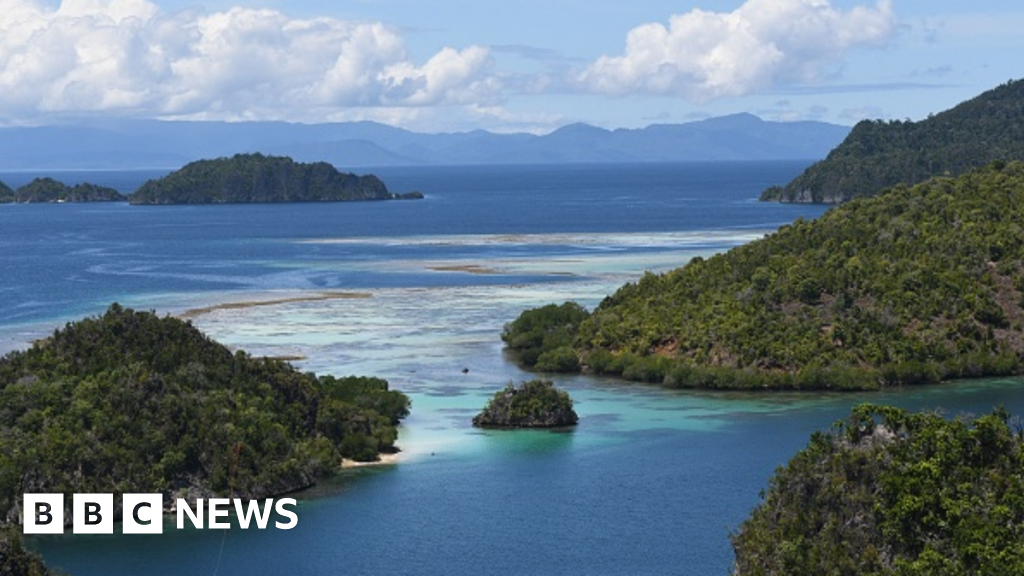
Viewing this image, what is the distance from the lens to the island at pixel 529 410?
8731cm

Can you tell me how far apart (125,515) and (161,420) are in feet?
21.5

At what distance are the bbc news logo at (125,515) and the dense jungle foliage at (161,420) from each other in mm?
953

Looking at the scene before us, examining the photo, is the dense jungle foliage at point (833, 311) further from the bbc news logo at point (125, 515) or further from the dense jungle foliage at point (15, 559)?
the dense jungle foliage at point (15, 559)

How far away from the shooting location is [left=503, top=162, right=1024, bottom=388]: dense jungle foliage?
101375mm

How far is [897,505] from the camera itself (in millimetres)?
53500

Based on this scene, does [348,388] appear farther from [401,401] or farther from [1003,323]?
[1003,323]

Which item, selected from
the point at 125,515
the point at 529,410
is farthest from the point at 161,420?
the point at 529,410

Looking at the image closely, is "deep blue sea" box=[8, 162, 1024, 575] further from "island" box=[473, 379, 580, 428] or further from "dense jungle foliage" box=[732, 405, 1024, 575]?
"dense jungle foliage" box=[732, 405, 1024, 575]

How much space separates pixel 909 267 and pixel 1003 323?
326 inches

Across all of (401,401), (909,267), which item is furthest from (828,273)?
(401,401)

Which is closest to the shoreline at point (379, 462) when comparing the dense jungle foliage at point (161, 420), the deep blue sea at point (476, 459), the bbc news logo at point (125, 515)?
the dense jungle foliage at point (161, 420)

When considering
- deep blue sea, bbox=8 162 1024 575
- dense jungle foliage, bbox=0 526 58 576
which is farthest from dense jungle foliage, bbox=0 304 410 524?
dense jungle foliage, bbox=0 526 58 576

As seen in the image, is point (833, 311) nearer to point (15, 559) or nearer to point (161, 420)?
point (161, 420)

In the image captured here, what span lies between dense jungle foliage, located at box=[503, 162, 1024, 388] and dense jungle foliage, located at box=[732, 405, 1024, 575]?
4199 cm
